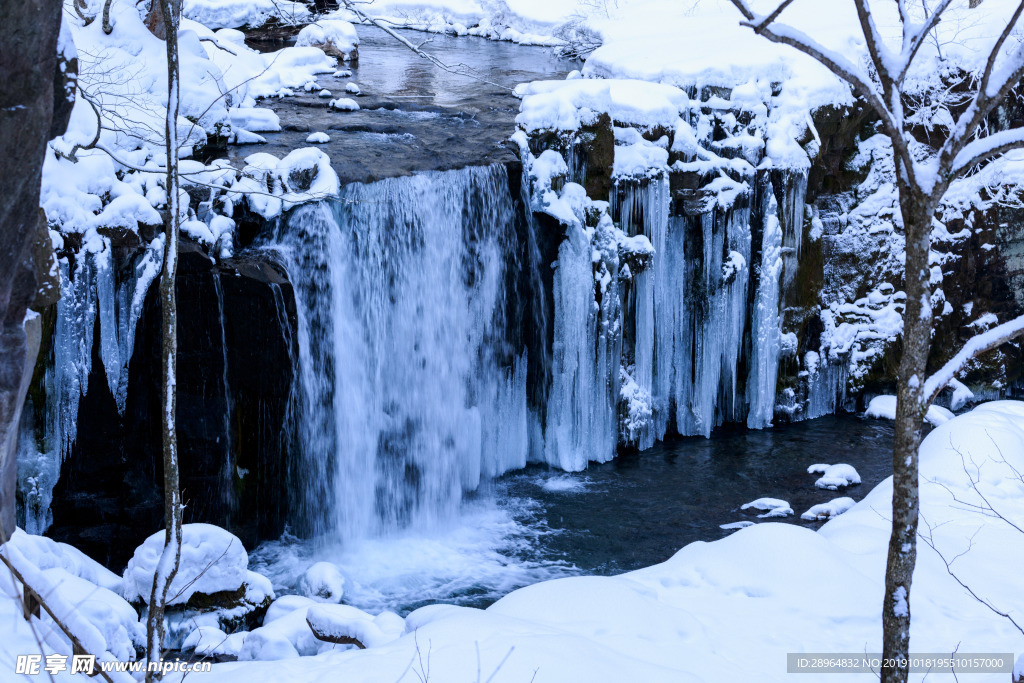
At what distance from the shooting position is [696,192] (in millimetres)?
10383

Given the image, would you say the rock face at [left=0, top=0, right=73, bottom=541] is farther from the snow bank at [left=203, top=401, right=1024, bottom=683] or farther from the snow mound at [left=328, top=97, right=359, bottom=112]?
the snow mound at [left=328, top=97, right=359, bottom=112]

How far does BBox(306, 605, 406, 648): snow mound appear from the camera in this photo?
17.8ft

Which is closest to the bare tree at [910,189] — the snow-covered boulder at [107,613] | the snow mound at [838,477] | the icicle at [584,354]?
the snow-covered boulder at [107,613]

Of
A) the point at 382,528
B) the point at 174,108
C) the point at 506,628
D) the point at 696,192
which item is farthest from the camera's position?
the point at 696,192

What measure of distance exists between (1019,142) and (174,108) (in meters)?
3.64

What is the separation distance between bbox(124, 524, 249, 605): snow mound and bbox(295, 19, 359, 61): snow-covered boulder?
10296 mm

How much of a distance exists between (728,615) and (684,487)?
3.97m

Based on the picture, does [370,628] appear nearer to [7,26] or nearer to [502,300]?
[7,26]

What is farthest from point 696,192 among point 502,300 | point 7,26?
point 7,26

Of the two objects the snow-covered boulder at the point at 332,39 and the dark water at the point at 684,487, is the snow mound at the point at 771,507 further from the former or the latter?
the snow-covered boulder at the point at 332,39

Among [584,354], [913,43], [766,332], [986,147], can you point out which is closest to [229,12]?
[584,354]

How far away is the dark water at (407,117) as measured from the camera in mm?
9242

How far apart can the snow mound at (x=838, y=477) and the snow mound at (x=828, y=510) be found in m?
0.61

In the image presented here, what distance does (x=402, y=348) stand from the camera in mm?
9000
